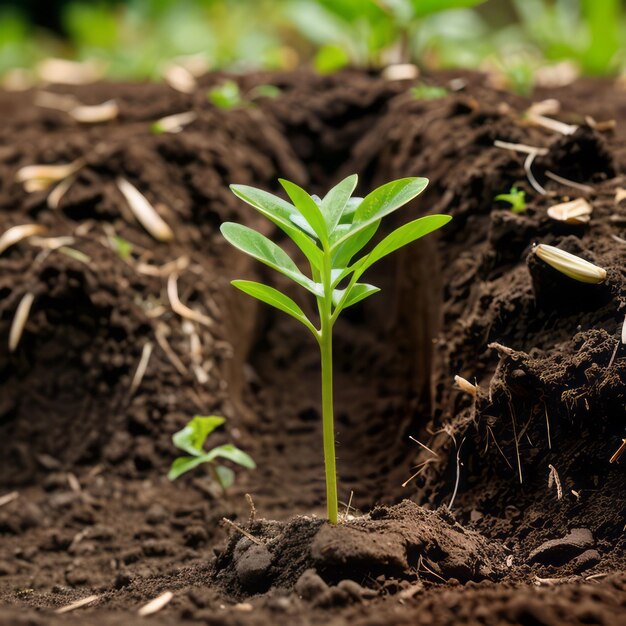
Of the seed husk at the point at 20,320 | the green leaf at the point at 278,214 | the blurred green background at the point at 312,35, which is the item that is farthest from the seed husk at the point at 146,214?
the green leaf at the point at 278,214

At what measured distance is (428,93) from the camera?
11.1ft

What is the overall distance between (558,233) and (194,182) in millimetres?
1606

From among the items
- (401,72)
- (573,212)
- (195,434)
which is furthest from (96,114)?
(573,212)

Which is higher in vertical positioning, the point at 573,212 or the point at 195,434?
the point at 573,212

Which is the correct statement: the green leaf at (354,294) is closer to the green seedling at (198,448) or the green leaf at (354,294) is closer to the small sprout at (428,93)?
the green seedling at (198,448)

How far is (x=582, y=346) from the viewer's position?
73.4 inches

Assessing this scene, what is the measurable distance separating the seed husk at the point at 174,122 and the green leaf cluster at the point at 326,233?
1.91 metres

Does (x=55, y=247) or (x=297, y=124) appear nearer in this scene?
(x=55, y=247)

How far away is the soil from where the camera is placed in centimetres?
164

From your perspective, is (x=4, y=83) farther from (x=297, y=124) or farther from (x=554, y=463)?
(x=554, y=463)

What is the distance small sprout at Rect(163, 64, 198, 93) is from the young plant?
2471 millimetres

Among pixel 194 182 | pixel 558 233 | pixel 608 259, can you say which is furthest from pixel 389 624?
pixel 194 182

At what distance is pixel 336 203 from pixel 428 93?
189 cm

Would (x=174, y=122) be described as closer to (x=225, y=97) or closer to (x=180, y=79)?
(x=225, y=97)
